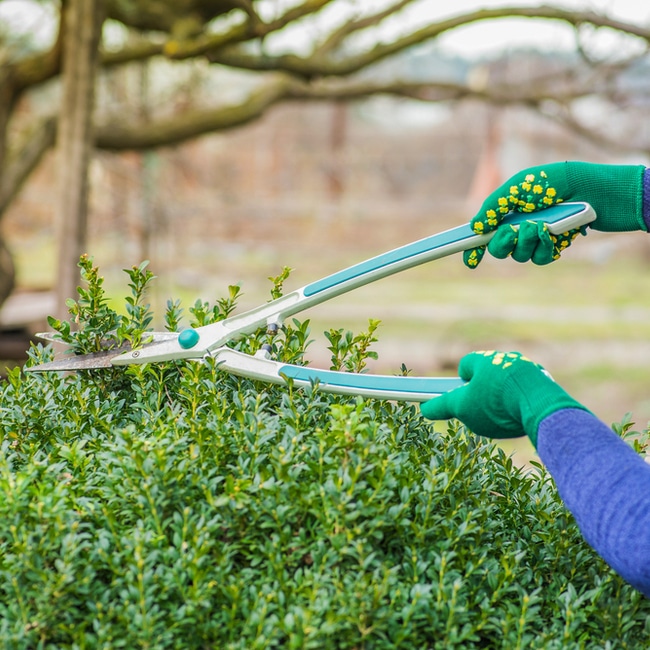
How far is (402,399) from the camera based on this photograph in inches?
62.0

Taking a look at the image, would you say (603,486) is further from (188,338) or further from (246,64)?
(246,64)

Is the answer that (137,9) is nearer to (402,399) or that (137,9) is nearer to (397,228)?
(402,399)

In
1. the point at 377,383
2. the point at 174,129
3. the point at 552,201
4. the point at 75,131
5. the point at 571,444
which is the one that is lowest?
the point at 571,444

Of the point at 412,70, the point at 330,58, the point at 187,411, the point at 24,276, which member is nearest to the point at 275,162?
the point at 412,70

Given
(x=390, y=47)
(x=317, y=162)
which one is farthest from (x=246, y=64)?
(x=317, y=162)

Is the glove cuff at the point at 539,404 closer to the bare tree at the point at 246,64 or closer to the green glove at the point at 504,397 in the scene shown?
the green glove at the point at 504,397

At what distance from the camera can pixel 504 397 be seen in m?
1.41

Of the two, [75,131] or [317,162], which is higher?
[317,162]

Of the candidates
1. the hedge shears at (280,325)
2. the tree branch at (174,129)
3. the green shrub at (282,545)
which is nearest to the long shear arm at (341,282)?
the hedge shears at (280,325)

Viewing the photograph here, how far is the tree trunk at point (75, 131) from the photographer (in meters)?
5.29

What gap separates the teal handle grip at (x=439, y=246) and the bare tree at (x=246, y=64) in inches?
155

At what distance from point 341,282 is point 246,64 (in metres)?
4.93

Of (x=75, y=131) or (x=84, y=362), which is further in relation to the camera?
(x=75, y=131)

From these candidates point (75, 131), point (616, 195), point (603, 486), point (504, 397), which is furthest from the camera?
point (75, 131)
